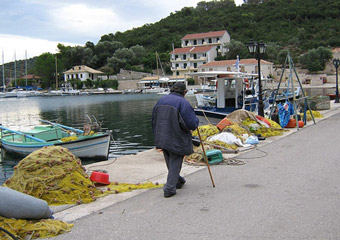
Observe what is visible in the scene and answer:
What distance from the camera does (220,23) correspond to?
131 metres

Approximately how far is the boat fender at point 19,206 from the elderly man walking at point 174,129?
6.73ft

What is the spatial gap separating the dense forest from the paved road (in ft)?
265

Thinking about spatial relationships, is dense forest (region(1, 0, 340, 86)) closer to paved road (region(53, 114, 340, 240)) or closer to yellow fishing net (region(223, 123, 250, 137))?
yellow fishing net (region(223, 123, 250, 137))

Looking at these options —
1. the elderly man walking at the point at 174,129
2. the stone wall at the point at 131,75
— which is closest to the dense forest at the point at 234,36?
the stone wall at the point at 131,75

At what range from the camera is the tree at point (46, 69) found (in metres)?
127

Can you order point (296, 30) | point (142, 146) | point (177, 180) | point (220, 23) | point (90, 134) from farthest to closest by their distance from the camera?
point (220, 23), point (296, 30), point (142, 146), point (90, 134), point (177, 180)

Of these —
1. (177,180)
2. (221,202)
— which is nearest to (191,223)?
(221,202)

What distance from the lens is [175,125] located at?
5789 millimetres

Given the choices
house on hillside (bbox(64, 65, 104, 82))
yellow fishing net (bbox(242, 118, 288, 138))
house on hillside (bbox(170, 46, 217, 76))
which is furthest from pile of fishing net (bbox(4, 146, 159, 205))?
house on hillside (bbox(64, 65, 104, 82))

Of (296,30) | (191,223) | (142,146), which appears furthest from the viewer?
(296,30)

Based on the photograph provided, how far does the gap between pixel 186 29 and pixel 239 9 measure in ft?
85.4

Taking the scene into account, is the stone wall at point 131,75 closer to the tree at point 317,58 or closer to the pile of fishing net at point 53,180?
the tree at point 317,58

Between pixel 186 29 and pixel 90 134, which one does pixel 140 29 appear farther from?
pixel 90 134

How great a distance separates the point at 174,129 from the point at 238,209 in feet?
5.45
